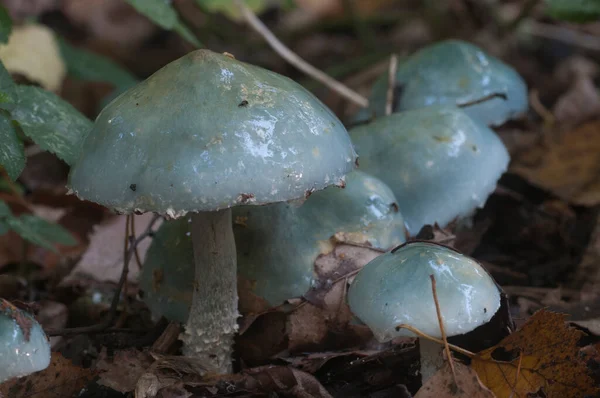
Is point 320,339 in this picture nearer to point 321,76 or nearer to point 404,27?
point 321,76

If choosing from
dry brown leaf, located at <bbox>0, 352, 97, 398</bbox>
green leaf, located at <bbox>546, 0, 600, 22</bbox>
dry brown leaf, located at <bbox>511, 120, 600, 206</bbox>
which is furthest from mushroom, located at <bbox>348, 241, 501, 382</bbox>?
green leaf, located at <bbox>546, 0, 600, 22</bbox>

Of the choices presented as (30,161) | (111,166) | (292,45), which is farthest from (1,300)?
(292,45)

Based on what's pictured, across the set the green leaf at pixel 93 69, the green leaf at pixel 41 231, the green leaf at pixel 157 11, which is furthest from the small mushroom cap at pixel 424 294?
the green leaf at pixel 93 69

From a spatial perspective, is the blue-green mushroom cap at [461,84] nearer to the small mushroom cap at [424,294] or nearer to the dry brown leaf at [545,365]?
the dry brown leaf at [545,365]

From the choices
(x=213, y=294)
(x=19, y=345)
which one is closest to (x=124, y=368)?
(x=213, y=294)

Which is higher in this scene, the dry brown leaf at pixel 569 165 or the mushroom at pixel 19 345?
the mushroom at pixel 19 345

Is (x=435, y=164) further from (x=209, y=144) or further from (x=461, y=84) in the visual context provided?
(x=209, y=144)
